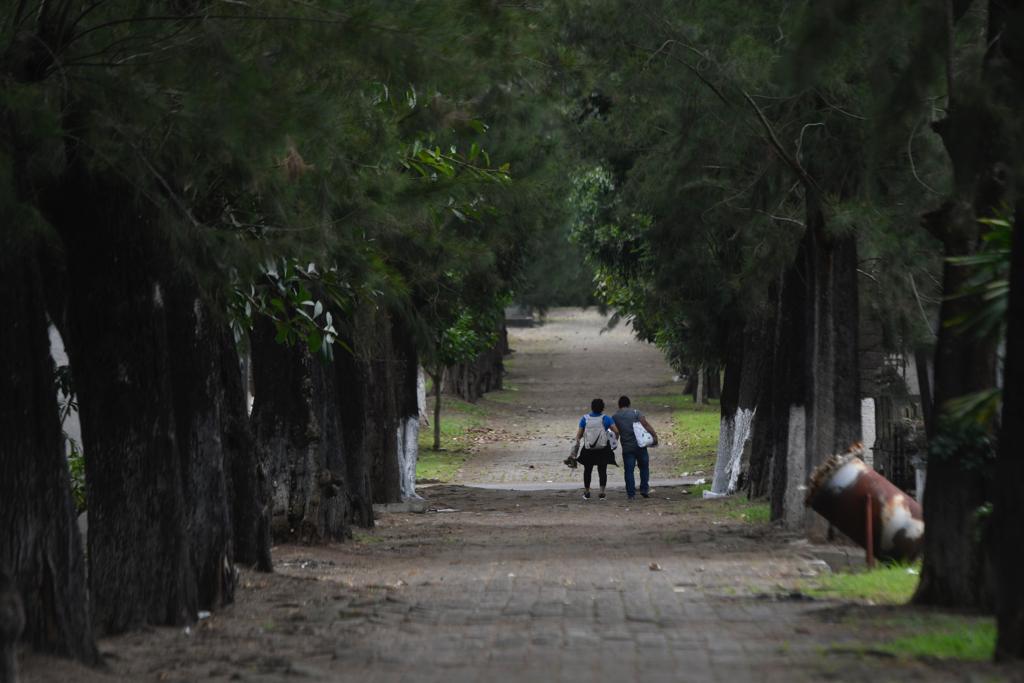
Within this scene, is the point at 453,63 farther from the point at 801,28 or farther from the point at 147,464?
the point at 147,464

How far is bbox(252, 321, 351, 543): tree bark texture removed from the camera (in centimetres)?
1702

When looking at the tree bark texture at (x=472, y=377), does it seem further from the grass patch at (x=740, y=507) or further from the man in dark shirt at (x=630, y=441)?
the grass patch at (x=740, y=507)

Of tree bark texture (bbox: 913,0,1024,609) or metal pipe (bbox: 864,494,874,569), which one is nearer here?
tree bark texture (bbox: 913,0,1024,609)

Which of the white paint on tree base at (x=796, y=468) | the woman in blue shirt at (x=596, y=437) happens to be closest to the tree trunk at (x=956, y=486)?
the white paint on tree base at (x=796, y=468)

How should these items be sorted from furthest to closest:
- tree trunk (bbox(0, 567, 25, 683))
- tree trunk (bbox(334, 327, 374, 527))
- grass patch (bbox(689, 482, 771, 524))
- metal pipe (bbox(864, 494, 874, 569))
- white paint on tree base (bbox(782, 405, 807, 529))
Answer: grass patch (bbox(689, 482, 771, 524)), tree trunk (bbox(334, 327, 374, 527)), white paint on tree base (bbox(782, 405, 807, 529)), metal pipe (bbox(864, 494, 874, 569)), tree trunk (bbox(0, 567, 25, 683))

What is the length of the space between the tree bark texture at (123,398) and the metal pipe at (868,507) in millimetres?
5461

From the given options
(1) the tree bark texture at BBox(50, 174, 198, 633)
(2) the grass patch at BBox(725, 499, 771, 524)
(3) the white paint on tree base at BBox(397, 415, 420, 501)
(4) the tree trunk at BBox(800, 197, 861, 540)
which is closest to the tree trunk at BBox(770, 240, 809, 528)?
(4) the tree trunk at BBox(800, 197, 861, 540)

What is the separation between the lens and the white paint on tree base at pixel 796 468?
1848 cm

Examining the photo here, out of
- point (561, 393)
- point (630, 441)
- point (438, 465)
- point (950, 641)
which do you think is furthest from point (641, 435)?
point (561, 393)

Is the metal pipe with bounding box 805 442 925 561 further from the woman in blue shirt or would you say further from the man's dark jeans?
the man's dark jeans

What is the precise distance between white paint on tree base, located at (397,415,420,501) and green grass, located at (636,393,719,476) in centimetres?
842

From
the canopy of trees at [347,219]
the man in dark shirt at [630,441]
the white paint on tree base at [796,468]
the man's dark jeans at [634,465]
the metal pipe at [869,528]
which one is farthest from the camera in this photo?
the man's dark jeans at [634,465]

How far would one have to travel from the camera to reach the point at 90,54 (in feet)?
32.1

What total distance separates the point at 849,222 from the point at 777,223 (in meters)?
3.06
